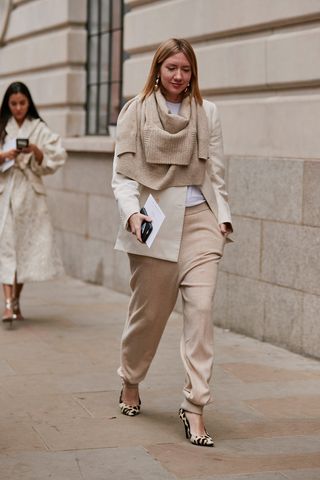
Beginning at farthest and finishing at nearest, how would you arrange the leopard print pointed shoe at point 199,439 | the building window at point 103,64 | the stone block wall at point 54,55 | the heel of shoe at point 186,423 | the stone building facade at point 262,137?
the stone block wall at point 54,55 < the building window at point 103,64 < the stone building facade at point 262,137 < the heel of shoe at point 186,423 < the leopard print pointed shoe at point 199,439

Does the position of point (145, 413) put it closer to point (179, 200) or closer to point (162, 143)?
point (179, 200)

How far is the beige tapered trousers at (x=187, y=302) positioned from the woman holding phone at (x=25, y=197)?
3446mm

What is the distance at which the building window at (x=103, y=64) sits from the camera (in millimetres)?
12398

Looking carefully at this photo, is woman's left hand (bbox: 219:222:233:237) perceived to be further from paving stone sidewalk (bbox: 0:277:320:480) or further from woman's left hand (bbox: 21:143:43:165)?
woman's left hand (bbox: 21:143:43:165)

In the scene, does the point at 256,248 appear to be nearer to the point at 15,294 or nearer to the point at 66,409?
the point at 15,294

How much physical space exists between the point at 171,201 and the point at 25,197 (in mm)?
3952

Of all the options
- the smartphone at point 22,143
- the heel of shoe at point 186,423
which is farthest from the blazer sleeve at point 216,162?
the smartphone at point 22,143

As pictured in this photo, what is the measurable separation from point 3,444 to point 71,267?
23.9 ft

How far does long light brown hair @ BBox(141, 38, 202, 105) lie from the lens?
5918mm

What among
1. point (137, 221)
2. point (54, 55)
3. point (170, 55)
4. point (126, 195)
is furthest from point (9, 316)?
point (54, 55)

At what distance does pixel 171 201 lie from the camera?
19.6 feet

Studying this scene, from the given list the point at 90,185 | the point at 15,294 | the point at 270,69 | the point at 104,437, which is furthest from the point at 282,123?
the point at 90,185

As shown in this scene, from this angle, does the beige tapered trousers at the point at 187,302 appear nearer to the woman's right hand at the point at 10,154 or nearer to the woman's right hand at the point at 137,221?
the woman's right hand at the point at 137,221

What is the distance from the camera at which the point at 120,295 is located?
11.5m
